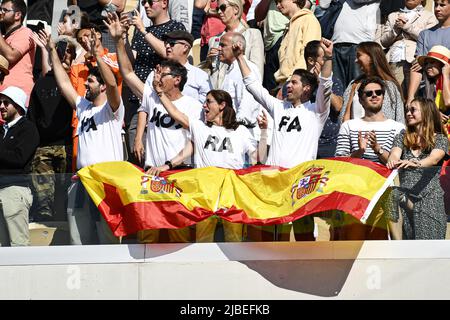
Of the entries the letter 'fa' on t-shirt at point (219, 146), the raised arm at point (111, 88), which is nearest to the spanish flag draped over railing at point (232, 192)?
the letter 'fa' on t-shirt at point (219, 146)

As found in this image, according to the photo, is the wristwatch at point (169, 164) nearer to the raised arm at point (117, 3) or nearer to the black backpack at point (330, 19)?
the black backpack at point (330, 19)

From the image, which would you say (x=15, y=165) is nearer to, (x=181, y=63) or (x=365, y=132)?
(x=181, y=63)

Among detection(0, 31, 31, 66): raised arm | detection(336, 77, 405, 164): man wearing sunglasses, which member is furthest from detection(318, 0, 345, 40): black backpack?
detection(0, 31, 31, 66): raised arm

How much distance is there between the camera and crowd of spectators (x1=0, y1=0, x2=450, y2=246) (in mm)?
13320

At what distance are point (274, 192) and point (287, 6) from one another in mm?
3423

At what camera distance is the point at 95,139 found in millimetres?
14031

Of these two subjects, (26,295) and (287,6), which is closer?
(26,295)

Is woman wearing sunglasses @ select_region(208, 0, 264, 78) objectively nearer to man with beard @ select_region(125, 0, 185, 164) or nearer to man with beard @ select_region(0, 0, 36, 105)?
man with beard @ select_region(125, 0, 185, 164)

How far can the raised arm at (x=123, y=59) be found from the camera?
14.5 metres

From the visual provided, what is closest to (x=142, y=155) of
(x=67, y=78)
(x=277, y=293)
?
(x=67, y=78)

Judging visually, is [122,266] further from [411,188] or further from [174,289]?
[411,188]

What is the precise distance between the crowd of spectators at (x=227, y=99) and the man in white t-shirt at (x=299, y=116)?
0.04ft

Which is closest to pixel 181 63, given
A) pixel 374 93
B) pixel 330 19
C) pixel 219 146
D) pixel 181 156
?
pixel 181 156

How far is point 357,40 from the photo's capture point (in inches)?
635
